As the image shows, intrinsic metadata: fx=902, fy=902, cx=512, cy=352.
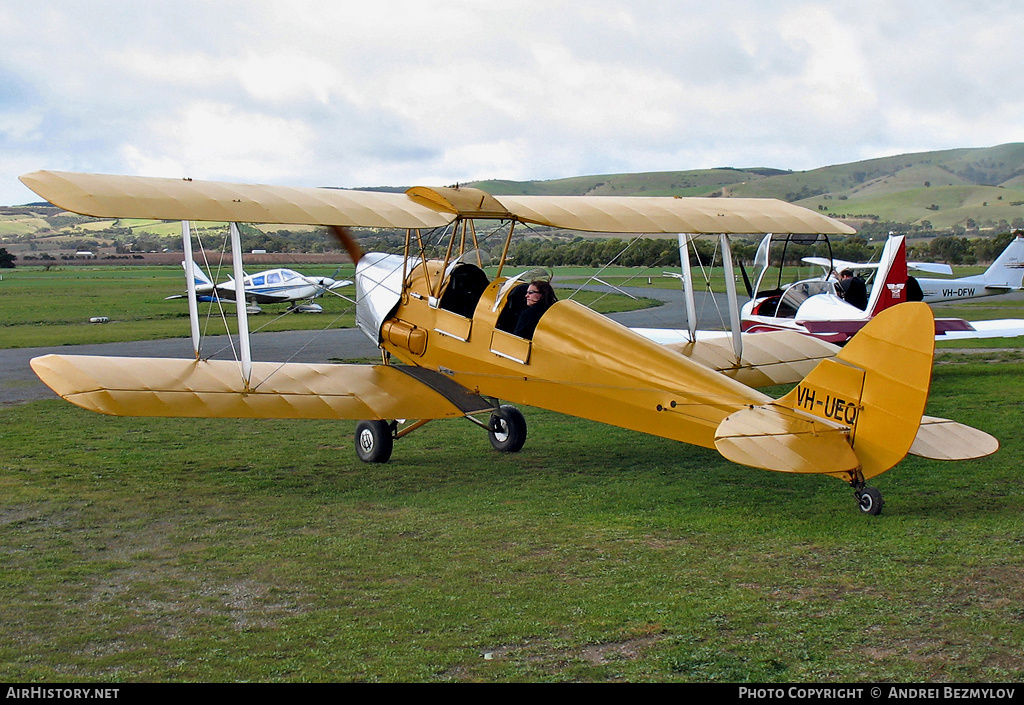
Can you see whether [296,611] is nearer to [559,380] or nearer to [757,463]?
[757,463]

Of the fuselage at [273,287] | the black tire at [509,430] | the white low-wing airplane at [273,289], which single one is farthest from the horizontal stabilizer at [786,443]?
the fuselage at [273,287]

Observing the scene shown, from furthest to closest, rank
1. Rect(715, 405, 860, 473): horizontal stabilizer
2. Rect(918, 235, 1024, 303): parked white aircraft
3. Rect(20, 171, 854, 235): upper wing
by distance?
Rect(918, 235, 1024, 303): parked white aircraft
Rect(20, 171, 854, 235): upper wing
Rect(715, 405, 860, 473): horizontal stabilizer

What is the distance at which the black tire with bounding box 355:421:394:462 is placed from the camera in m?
8.65

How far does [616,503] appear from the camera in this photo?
278 inches

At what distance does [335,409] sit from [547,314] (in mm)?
2118

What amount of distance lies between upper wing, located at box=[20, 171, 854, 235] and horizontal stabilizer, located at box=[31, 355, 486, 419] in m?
1.60

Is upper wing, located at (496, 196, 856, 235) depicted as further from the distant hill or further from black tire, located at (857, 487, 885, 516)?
the distant hill

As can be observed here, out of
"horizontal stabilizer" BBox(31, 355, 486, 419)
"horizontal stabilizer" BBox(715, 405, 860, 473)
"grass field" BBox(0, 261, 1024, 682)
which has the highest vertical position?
"horizontal stabilizer" BBox(715, 405, 860, 473)

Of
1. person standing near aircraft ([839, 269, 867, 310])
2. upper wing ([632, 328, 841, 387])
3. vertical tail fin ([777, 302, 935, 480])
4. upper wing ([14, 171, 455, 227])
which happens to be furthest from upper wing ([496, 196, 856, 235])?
person standing near aircraft ([839, 269, 867, 310])

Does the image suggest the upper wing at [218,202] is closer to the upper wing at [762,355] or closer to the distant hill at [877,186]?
the upper wing at [762,355]

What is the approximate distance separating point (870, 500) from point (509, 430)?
3746mm

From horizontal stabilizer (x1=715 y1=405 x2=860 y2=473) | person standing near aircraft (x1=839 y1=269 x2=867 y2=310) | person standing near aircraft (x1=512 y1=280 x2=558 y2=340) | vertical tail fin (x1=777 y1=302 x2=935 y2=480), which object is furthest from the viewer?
person standing near aircraft (x1=839 y1=269 x2=867 y2=310)

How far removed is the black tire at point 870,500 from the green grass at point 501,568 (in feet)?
0.27

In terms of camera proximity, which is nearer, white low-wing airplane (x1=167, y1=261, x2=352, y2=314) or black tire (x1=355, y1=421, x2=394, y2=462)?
black tire (x1=355, y1=421, x2=394, y2=462)
